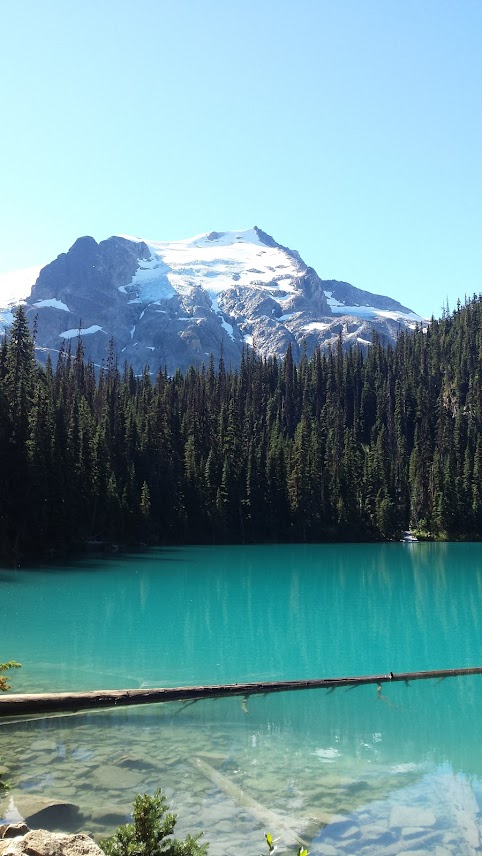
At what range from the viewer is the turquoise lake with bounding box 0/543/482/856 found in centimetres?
1252

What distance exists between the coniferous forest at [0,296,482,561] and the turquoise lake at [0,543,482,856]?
29197 millimetres

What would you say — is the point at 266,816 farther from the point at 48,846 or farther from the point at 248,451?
the point at 248,451

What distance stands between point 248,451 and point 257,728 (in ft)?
306

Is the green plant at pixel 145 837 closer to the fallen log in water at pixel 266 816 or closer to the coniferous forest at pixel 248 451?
the fallen log in water at pixel 266 816

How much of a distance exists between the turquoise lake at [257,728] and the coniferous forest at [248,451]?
1149 inches

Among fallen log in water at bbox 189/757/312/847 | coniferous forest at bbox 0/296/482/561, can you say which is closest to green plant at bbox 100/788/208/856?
fallen log in water at bbox 189/757/312/847

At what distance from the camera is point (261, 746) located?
53.9ft

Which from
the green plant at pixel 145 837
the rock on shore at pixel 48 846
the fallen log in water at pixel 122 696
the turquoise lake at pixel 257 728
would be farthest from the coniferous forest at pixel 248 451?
the green plant at pixel 145 837

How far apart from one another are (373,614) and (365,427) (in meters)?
116

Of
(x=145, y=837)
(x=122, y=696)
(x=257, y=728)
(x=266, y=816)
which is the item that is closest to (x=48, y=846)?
(x=145, y=837)

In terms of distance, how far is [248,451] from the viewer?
111m

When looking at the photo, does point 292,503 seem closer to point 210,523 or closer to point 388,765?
point 210,523

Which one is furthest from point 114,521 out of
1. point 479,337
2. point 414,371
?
point 479,337

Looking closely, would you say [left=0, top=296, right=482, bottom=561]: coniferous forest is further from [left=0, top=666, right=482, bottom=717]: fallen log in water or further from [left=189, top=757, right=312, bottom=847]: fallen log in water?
[left=189, top=757, right=312, bottom=847]: fallen log in water
